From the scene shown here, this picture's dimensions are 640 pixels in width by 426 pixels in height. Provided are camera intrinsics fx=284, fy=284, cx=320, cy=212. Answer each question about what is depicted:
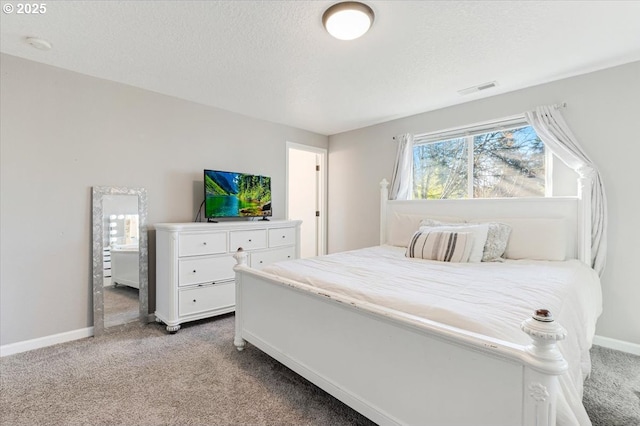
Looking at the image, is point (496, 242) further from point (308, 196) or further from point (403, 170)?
point (308, 196)

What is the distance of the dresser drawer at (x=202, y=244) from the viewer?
2.72 metres

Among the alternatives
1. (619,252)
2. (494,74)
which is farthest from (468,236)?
(494,74)

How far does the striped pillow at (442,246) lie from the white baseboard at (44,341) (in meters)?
3.01

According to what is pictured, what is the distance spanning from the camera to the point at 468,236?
2.32m

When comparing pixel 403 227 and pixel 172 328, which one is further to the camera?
pixel 403 227

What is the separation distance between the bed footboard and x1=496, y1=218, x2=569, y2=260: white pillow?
184 centimetres

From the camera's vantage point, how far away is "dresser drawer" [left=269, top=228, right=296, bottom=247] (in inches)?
135

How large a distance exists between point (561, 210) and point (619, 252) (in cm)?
53

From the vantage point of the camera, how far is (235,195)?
3.40 m

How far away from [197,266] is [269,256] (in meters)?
0.84

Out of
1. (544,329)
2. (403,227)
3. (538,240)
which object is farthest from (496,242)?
(544,329)

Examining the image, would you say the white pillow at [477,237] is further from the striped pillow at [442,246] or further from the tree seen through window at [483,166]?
the tree seen through window at [483,166]

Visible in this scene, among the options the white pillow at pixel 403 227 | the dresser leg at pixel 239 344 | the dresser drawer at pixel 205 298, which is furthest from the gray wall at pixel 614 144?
the dresser drawer at pixel 205 298

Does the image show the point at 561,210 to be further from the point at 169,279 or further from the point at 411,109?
the point at 169,279
